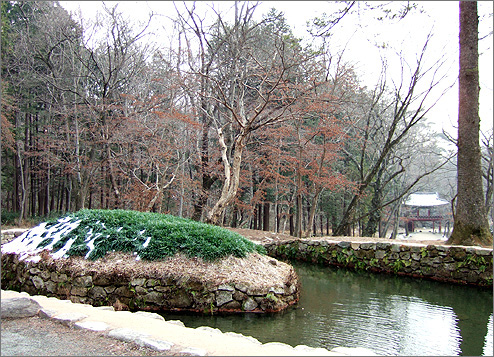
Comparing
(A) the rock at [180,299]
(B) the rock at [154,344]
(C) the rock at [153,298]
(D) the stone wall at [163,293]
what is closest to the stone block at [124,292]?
(D) the stone wall at [163,293]

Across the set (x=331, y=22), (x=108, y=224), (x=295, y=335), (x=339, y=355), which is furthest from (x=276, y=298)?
(x=331, y=22)

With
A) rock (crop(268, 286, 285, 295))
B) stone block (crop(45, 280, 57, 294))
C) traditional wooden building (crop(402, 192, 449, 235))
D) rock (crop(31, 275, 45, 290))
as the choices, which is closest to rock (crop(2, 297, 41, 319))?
stone block (crop(45, 280, 57, 294))

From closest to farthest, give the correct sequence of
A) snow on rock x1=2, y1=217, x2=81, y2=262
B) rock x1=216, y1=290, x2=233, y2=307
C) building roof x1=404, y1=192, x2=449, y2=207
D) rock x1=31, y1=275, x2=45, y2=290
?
1. rock x1=216, y1=290, x2=233, y2=307
2. rock x1=31, y1=275, x2=45, y2=290
3. snow on rock x1=2, y1=217, x2=81, y2=262
4. building roof x1=404, y1=192, x2=449, y2=207

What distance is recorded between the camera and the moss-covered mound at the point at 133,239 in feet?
18.4

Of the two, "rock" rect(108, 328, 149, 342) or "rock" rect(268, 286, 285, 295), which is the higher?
"rock" rect(108, 328, 149, 342)

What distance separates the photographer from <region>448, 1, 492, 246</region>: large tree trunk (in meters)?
7.46

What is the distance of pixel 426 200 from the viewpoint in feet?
80.9

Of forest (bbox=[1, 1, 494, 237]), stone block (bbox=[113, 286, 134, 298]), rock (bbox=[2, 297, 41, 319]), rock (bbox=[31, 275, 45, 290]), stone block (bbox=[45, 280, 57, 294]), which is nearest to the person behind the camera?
rock (bbox=[2, 297, 41, 319])

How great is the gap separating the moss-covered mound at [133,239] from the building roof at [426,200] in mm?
20918

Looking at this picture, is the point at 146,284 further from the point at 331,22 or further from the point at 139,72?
the point at 139,72

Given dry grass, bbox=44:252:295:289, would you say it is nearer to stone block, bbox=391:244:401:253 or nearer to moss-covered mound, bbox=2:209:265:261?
moss-covered mound, bbox=2:209:265:261

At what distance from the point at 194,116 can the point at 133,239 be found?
6.79 meters

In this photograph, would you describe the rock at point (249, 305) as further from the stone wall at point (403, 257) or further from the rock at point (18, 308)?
the stone wall at point (403, 257)

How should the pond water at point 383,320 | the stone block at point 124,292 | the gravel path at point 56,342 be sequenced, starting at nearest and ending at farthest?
the gravel path at point 56,342 < the pond water at point 383,320 < the stone block at point 124,292
